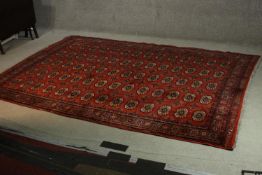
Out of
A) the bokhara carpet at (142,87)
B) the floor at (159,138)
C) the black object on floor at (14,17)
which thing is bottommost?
the floor at (159,138)

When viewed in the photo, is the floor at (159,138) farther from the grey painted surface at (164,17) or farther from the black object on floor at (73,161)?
the grey painted surface at (164,17)

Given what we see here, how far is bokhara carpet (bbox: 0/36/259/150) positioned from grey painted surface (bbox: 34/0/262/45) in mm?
413

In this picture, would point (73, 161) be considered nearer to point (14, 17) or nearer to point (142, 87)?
point (142, 87)

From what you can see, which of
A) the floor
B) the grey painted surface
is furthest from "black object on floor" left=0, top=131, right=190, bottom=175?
the grey painted surface

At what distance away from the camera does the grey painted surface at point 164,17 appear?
13.0 feet

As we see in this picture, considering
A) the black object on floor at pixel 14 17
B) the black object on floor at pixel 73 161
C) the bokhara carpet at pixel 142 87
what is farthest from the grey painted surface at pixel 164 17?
the black object on floor at pixel 73 161

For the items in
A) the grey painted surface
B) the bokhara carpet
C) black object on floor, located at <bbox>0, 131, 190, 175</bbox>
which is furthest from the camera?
the grey painted surface

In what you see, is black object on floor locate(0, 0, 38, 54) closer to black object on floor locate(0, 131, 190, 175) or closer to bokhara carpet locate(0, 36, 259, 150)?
bokhara carpet locate(0, 36, 259, 150)

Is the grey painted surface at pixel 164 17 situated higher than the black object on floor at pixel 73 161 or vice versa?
the grey painted surface at pixel 164 17

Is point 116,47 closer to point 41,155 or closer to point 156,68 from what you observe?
point 156,68

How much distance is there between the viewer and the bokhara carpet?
2563 mm

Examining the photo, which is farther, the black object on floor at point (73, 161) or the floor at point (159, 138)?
the floor at point (159, 138)

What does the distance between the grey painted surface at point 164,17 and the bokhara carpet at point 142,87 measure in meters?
0.41

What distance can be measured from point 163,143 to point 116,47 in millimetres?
2078
